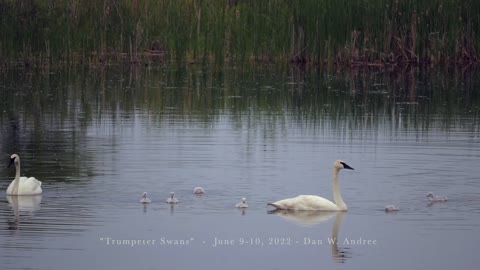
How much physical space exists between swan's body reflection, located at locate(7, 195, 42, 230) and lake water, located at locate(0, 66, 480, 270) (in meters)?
0.03

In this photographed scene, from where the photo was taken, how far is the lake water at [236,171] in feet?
34.6

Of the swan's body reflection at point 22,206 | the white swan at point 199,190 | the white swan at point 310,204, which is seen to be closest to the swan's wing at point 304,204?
the white swan at point 310,204

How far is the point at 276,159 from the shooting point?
51.4 feet

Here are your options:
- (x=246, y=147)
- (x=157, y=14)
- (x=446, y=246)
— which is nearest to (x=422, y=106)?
(x=246, y=147)

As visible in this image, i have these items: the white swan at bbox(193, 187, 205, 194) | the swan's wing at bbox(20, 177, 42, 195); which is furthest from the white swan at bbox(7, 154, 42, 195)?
the white swan at bbox(193, 187, 205, 194)

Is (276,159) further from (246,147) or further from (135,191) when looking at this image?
(135,191)

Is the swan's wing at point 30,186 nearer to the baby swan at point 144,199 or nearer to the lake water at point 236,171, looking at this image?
the lake water at point 236,171

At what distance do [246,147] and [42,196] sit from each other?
4203 mm

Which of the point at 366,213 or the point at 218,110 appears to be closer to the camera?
the point at 366,213

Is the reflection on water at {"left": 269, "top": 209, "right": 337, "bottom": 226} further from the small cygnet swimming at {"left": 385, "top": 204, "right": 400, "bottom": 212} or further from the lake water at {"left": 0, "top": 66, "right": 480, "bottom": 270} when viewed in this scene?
the small cygnet swimming at {"left": 385, "top": 204, "right": 400, "bottom": 212}

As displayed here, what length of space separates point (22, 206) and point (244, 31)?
1693 cm

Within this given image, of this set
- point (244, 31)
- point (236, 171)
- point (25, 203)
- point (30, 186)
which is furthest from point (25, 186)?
point (244, 31)

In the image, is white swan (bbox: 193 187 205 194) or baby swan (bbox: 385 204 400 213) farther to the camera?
white swan (bbox: 193 187 205 194)

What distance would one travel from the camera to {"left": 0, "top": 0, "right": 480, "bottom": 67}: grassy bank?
28062mm
